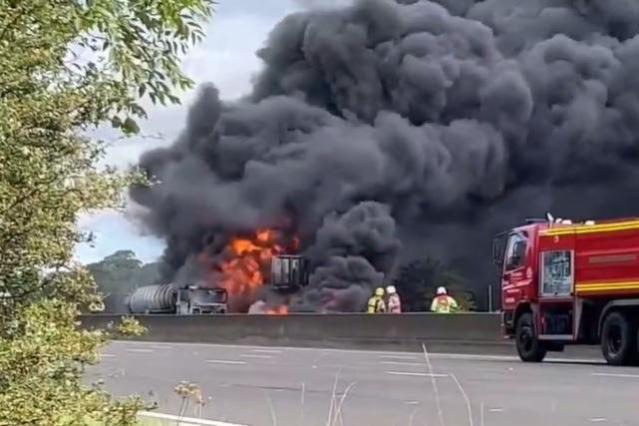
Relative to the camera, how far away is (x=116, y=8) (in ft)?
20.9

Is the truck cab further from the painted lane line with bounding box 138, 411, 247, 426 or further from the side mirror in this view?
the painted lane line with bounding box 138, 411, 247, 426

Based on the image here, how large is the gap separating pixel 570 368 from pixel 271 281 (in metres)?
36.2

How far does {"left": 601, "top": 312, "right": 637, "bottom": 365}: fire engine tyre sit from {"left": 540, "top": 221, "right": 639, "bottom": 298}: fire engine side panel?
45 centimetres

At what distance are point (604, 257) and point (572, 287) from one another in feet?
3.39

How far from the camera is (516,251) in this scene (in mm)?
24969

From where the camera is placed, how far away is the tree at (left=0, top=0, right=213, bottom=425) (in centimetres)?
559

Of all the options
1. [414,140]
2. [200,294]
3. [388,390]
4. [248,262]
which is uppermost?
[414,140]

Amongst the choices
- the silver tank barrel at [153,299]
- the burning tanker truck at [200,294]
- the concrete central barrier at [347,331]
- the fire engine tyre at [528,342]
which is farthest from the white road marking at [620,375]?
the silver tank barrel at [153,299]

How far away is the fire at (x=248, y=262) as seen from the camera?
57375mm

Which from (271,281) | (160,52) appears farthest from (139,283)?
(160,52)

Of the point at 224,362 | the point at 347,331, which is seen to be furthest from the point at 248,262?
the point at 224,362

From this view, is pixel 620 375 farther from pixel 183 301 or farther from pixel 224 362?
pixel 183 301

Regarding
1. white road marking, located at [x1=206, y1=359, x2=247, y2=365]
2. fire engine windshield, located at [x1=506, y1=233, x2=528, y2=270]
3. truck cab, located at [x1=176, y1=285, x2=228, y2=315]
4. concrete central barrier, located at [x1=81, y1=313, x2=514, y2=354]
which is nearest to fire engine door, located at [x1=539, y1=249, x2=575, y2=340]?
fire engine windshield, located at [x1=506, y1=233, x2=528, y2=270]

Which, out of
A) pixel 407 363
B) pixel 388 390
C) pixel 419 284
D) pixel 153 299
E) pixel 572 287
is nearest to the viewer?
pixel 388 390
